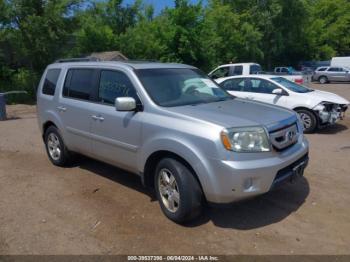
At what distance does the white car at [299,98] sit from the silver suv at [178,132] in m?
4.63

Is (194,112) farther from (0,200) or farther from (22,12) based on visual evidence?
(22,12)

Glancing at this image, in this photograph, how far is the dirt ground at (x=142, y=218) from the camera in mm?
3824

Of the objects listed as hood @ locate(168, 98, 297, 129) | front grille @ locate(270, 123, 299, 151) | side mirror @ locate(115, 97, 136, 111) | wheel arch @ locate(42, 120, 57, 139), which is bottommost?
wheel arch @ locate(42, 120, 57, 139)

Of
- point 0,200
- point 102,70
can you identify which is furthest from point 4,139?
point 102,70

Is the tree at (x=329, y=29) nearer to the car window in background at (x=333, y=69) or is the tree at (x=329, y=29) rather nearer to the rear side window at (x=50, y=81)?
the car window in background at (x=333, y=69)

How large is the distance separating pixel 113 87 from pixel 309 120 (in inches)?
235

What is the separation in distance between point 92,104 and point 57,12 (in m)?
16.4

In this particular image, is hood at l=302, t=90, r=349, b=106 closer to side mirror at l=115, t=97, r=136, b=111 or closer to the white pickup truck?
side mirror at l=115, t=97, r=136, b=111

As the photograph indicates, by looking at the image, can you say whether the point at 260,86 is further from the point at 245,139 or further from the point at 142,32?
the point at 142,32

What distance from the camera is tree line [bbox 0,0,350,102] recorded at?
19641 mm

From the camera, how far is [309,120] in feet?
30.7

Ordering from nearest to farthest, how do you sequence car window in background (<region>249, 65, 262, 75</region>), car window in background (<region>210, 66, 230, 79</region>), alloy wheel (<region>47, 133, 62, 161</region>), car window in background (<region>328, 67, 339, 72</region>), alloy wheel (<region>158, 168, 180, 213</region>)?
alloy wheel (<region>158, 168, 180, 213</region>), alloy wheel (<region>47, 133, 62, 161</region>), car window in background (<region>249, 65, 262, 75</region>), car window in background (<region>210, 66, 230, 79</region>), car window in background (<region>328, 67, 339, 72</region>)

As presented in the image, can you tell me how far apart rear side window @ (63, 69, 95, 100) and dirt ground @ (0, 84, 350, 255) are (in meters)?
1.33

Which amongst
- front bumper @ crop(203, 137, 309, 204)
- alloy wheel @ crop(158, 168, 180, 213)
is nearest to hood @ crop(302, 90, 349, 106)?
front bumper @ crop(203, 137, 309, 204)
